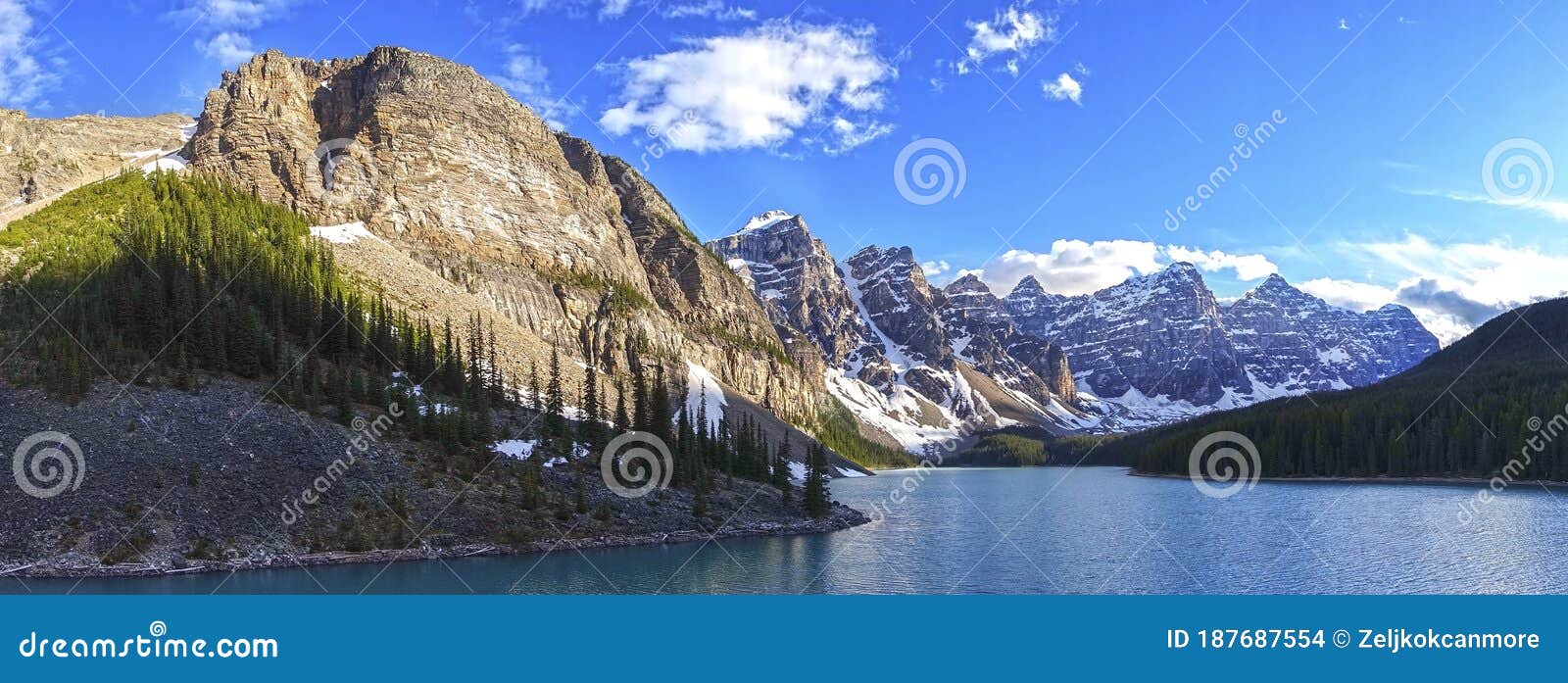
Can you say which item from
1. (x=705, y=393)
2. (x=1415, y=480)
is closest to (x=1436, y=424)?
(x=1415, y=480)

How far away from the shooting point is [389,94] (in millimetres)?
159875

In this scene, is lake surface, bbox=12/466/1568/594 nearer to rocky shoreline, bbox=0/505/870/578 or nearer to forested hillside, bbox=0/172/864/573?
rocky shoreline, bbox=0/505/870/578

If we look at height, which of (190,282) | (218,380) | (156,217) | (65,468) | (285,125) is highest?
(285,125)

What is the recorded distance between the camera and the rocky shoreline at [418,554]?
142 ft

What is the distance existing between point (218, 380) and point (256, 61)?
11012 cm

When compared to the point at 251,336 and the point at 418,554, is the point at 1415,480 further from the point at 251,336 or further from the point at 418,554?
the point at 251,336

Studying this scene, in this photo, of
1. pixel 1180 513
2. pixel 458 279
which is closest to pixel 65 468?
pixel 1180 513

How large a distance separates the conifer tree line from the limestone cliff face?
25537mm

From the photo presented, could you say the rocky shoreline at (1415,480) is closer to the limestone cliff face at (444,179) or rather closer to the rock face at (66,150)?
the limestone cliff face at (444,179)

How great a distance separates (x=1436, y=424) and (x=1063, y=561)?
99.9m

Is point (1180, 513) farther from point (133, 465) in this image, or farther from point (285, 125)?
point (285, 125)

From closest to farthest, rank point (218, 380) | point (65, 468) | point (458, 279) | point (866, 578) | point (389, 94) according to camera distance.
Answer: point (866, 578)
point (65, 468)
point (218, 380)
point (458, 279)
point (389, 94)

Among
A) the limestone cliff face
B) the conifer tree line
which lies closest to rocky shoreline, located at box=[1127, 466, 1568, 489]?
the conifer tree line

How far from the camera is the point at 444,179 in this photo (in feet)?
511
